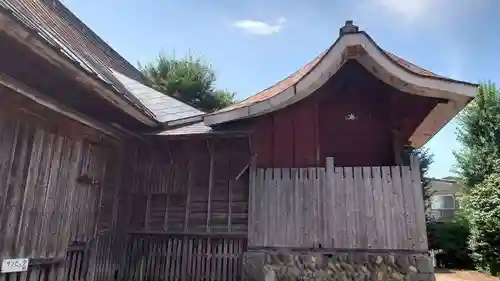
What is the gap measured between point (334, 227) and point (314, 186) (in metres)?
0.69

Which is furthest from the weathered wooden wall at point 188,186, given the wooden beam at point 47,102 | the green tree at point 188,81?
the green tree at point 188,81

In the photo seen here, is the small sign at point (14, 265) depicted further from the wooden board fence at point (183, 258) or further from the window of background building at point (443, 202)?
the window of background building at point (443, 202)

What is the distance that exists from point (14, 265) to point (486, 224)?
45.2 ft

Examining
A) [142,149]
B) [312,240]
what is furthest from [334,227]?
[142,149]

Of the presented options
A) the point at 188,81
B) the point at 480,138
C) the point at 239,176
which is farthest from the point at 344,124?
the point at 480,138

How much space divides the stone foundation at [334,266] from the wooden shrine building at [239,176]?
0.6 inches

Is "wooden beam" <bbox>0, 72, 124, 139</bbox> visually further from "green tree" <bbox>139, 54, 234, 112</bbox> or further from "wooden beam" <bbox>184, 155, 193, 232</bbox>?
"green tree" <bbox>139, 54, 234, 112</bbox>

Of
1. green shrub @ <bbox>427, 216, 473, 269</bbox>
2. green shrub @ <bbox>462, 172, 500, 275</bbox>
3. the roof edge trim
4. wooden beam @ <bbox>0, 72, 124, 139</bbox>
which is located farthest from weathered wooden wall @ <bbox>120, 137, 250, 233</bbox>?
green shrub @ <bbox>427, 216, 473, 269</bbox>

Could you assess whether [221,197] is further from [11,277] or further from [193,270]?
[11,277]

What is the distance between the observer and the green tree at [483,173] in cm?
1297

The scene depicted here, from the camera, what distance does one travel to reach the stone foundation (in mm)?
5617

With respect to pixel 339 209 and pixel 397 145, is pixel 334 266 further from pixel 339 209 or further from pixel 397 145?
pixel 397 145

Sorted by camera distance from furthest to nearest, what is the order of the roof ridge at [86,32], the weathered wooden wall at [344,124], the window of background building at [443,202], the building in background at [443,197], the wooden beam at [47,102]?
the window of background building at [443,202], the building in background at [443,197], the roof ridge at [86,32], the weathered wooden wall at [344,124], the wooden beam at [47,102]

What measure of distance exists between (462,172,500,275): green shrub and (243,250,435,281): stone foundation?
9108mm
